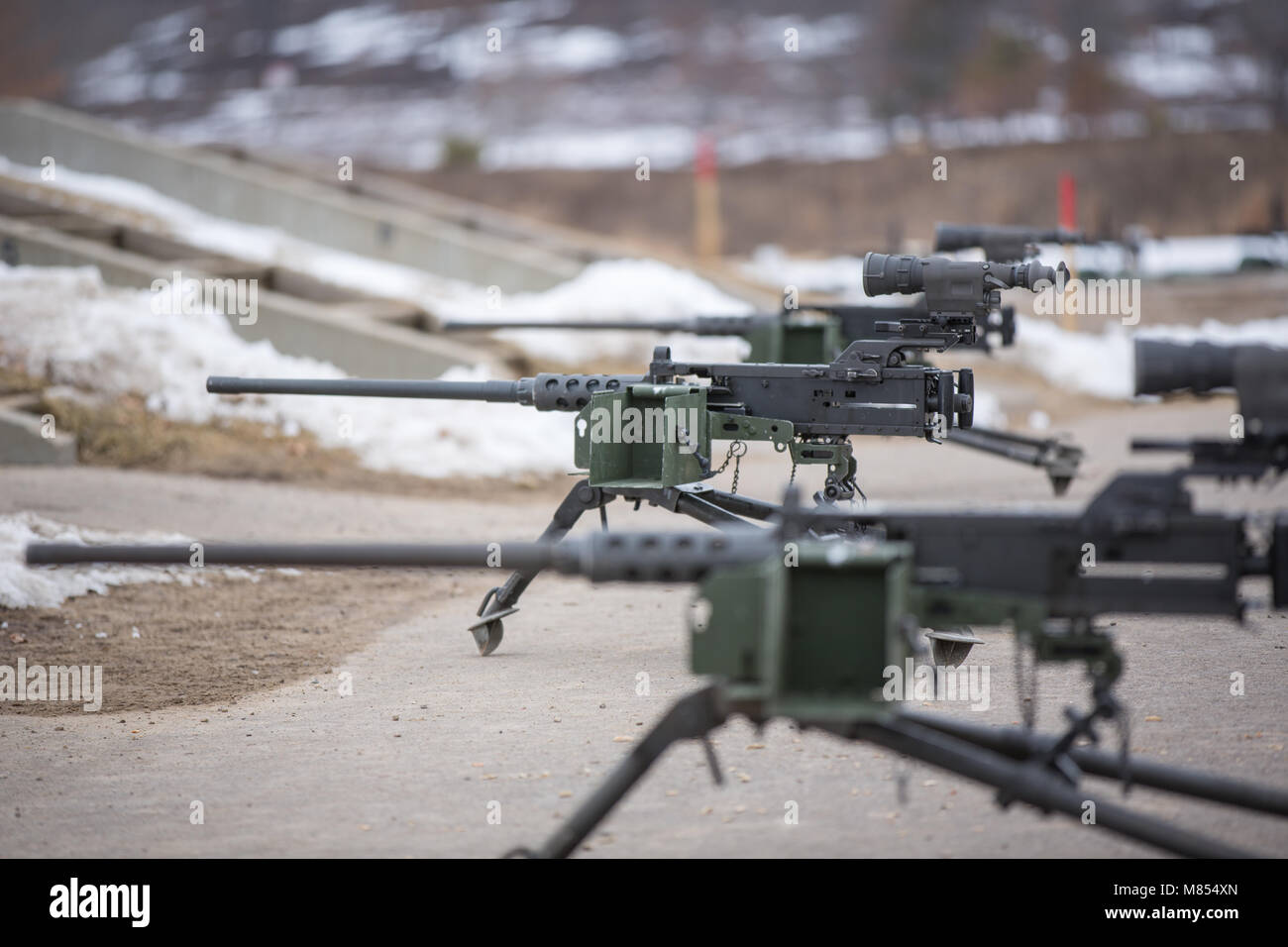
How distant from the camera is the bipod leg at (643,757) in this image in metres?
4.61

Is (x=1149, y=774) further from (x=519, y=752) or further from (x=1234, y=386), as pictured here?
(x=519, y=752)

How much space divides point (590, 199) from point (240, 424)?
118 feet

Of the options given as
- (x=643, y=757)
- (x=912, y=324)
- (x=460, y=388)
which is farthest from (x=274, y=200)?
(x=643, y=757)

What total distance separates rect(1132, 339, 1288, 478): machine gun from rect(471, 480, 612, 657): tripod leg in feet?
12.3

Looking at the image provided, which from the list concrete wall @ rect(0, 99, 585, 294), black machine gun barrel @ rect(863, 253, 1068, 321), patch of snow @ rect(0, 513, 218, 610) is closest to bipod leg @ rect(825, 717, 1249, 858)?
black machine gun barrel @ rect(863, 253, 1068, 321)

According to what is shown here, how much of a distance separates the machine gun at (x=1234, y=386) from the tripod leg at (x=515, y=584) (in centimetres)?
376

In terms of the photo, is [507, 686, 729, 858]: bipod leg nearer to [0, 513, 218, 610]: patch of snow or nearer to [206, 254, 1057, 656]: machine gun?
[206, 254, 1057, 656]: machine gun

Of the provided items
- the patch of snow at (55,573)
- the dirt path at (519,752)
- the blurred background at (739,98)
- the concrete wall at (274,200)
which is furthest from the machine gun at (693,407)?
the blurred background at (739,98)

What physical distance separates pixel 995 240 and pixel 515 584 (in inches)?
203

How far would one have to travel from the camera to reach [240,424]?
15023 millimetres

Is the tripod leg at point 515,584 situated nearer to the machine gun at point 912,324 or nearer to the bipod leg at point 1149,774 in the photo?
the machine gun at point 912,324

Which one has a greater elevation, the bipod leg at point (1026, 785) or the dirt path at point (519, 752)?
the bipod leg at point (1026, 785)
